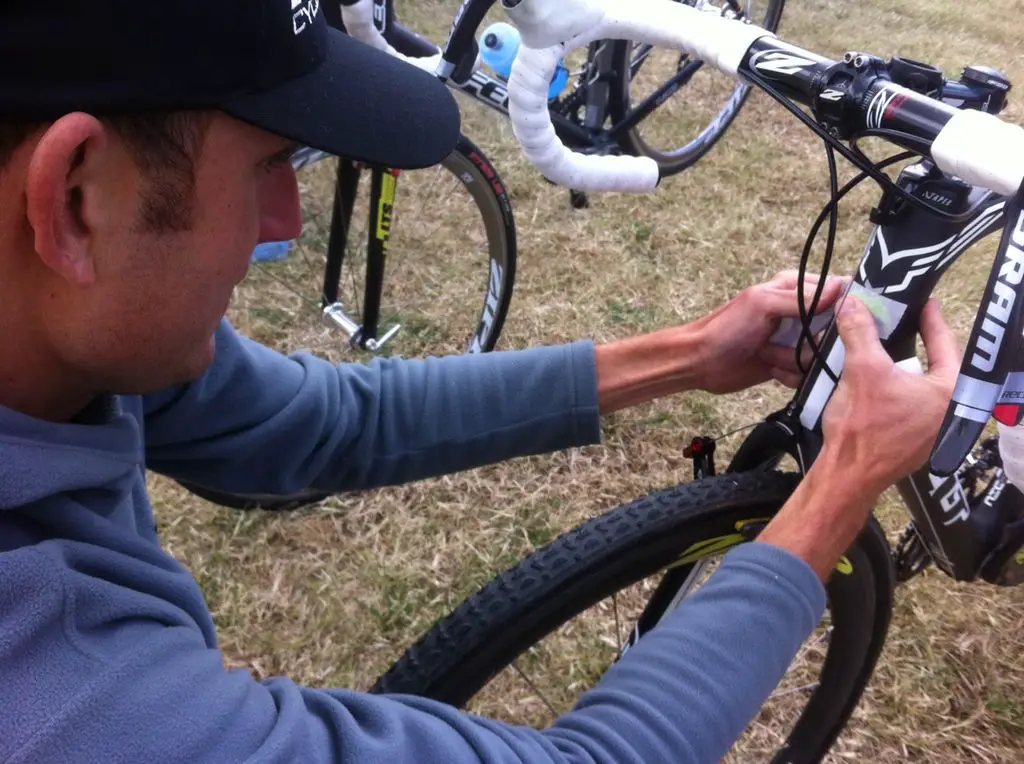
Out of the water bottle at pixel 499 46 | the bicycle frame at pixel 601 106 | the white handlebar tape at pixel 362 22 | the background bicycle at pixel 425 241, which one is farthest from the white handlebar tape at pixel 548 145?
the bicycle frame at pixel 601 106

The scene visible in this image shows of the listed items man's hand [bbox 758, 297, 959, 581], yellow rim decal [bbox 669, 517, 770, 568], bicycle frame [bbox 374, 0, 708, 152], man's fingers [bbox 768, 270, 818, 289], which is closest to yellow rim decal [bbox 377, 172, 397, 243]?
bicycle frame [bbox 374, 0, 708, 152]

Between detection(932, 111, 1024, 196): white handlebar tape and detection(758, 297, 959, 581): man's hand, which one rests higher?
detection(932, 111, 1024, 196): white handlebar tape

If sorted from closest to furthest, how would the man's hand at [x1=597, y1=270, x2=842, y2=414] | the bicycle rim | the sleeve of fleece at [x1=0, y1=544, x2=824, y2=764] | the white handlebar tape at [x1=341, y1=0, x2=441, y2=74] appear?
the sleeve of fleece at [x1=0, y1=544, x2=824, y2=764]
the man's hand at [x1=597, y1=270, x2=842, y2=414]
the white handlebar tape at [x1=341, y1=0, x2=441, y2=74]
the bicycle rim

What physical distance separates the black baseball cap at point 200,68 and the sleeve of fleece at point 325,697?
307 mm

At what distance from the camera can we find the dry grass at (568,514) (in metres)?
1.62

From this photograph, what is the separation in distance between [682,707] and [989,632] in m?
1.33

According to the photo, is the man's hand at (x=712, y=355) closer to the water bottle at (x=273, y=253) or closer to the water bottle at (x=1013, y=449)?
the water bottle at (x=1013, y=449)

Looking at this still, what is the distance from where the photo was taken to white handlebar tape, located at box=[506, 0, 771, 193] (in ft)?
2.64

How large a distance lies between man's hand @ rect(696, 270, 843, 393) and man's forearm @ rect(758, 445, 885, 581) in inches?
9.3

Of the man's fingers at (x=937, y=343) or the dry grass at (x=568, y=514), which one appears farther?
the dry grass at (x=568, y=514)

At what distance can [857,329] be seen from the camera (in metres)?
0.88

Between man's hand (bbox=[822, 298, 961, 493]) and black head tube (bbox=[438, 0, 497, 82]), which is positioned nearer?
man's hand (bbox=[822, 298, 961, 493])

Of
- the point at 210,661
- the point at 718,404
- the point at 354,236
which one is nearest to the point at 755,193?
the point at 718,404

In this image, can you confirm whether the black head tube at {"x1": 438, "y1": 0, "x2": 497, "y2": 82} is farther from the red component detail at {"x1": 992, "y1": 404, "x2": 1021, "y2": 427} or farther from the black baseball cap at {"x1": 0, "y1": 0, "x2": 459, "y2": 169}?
the red component detail at {"x1": 992, "y1": 404, "x2": 1021, "y2": 427}
